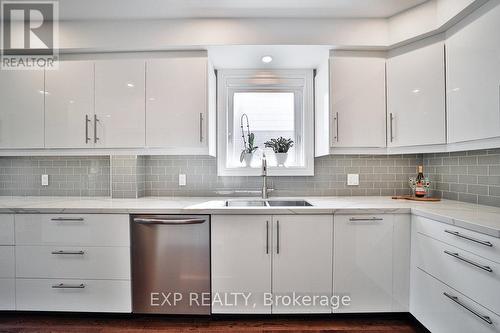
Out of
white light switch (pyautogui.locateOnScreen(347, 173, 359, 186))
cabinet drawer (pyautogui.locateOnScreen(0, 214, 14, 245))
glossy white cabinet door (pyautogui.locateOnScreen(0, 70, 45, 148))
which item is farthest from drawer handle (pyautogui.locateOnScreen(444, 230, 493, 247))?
glossy white cabinet door (pyautogui.locateOnScreen(0, 70, 45, 148))

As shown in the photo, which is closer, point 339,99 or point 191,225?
point 191,225

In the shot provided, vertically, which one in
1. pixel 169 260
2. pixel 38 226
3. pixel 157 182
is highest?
pixel 157 182

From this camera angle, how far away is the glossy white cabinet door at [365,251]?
5.83ft

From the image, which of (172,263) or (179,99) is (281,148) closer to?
(179,99)

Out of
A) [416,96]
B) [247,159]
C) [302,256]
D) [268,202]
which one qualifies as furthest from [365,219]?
[247,159]

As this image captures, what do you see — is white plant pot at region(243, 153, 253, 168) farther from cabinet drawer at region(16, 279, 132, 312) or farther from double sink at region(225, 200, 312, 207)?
cabinet drawer at region(16, 279, 132, 312)

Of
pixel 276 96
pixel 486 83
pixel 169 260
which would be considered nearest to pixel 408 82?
pixel 486 83

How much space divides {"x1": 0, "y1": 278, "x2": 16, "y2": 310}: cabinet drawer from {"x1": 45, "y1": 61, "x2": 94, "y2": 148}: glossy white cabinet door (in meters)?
1.08

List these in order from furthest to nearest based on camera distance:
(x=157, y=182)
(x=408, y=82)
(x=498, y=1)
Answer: (x=157, y=182) → (x=408, y=82) → (x=498, y=1)

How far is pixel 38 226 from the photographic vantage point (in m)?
1.84

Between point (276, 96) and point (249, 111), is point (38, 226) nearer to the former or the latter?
point (249, 111)

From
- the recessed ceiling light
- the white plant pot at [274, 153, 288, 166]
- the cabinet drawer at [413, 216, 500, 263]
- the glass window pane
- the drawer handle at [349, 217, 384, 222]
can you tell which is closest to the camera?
the cabinet drawer at [413, 216, 500, 263]

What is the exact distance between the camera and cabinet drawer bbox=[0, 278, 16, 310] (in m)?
1.85

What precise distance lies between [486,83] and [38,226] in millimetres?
3130
